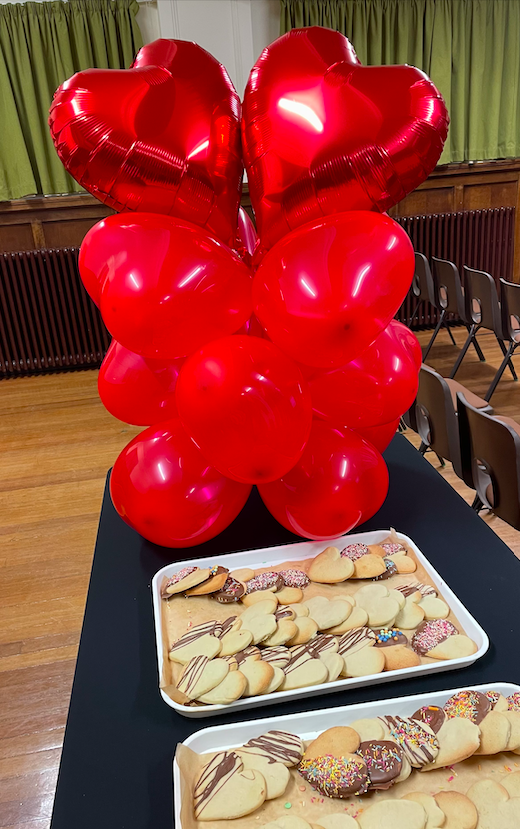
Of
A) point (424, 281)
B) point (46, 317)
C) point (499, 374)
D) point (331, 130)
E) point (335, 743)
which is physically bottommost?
point (499, 374)

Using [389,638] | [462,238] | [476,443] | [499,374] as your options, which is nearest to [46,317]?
[499,374]

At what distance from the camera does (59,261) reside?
16.6 feet

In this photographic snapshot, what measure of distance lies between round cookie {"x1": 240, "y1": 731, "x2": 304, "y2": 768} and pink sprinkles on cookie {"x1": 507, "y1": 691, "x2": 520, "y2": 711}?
1.08ft

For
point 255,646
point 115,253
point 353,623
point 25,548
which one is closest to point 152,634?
point 255,646

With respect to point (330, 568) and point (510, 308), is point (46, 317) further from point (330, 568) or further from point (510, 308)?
point (330, 568)

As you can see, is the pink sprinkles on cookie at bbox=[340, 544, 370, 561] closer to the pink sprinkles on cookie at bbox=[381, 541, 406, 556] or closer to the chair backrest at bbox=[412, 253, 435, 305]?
the pink sprinkles on cookie at bbox=[381, 541, 406, 556]

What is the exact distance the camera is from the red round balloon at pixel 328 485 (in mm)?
1388

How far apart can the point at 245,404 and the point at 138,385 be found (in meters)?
0.41

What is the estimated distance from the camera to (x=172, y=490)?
1.38 metres

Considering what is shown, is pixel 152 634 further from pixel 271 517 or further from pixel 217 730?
pixel 271 517

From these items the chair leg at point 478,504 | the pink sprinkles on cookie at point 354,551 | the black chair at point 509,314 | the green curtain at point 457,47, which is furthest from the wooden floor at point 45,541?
the green curtain at point 457,47

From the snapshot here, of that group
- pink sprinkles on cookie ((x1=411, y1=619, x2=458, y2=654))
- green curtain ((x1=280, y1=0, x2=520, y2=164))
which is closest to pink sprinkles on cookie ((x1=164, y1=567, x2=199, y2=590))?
pink sprinkles on cookie ((x1=411, y1=619, x2=458, y2=654))

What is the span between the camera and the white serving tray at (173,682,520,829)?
970mm

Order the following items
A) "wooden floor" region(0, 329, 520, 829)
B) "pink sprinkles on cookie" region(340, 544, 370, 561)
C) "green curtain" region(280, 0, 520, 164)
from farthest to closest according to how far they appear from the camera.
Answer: "green curtain" region(280, 0, 520, 164) → "wooden floor" region(0, 329, 520, 829) → "pink sprinkles on cookie" region(340, 544, 370, 561)
